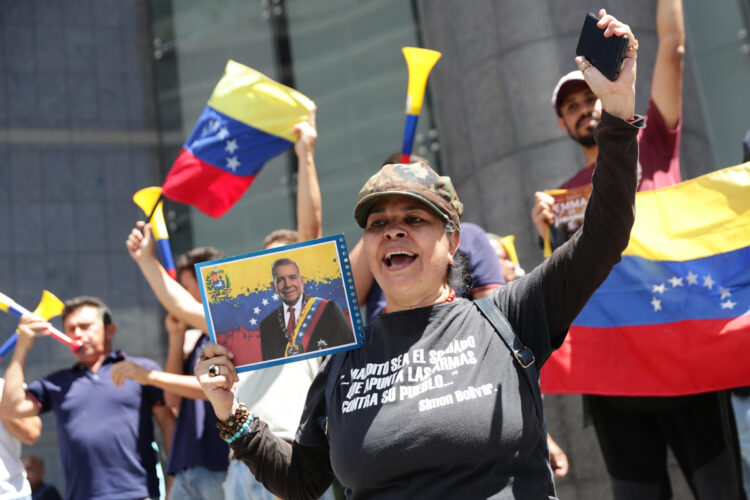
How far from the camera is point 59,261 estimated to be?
29.2ft

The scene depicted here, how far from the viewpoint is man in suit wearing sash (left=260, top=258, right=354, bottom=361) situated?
2184 millimetres

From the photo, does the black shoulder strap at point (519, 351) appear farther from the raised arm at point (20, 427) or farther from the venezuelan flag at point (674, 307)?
the raised arm at point (20, 427)

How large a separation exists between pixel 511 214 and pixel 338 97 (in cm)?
294

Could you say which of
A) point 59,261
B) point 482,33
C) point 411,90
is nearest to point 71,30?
point 59,261

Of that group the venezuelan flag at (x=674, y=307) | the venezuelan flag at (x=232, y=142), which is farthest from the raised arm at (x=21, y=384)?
the venezuelan flag at (x=674, y=307)

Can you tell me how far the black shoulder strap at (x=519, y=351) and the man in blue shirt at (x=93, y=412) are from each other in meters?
2.68

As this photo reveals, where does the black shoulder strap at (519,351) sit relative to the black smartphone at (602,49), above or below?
below

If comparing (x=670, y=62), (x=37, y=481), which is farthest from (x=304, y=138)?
(x=37, y=481)

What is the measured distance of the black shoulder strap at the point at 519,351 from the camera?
191 cm

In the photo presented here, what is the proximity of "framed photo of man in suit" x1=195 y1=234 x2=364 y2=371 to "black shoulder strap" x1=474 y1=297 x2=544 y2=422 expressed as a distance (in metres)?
0.37

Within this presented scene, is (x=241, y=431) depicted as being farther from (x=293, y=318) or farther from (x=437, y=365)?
(x=437, y=365)

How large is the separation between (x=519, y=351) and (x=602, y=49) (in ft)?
2.28

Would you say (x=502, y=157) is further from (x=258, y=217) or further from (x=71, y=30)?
(x=71, y=30)

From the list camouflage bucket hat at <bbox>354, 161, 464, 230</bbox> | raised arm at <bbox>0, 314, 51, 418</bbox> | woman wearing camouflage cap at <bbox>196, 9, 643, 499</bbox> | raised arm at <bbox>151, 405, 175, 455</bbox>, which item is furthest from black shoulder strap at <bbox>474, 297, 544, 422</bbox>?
raised arm at <bbox>0, 314, 51, 418</bbox>
